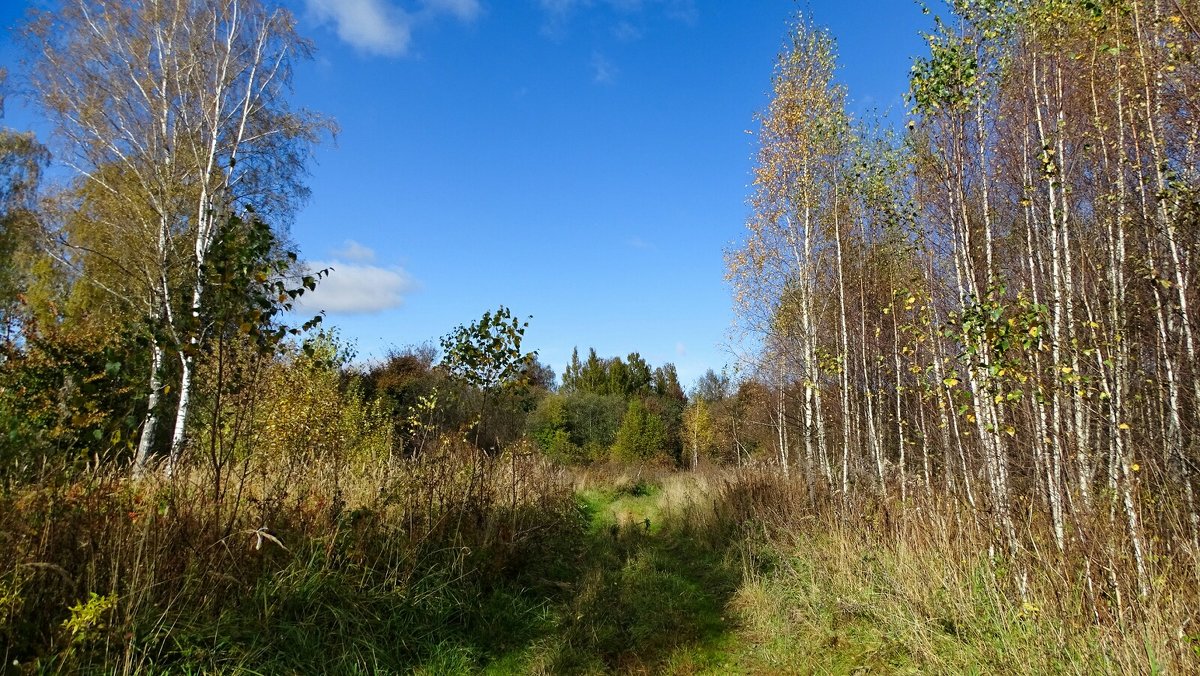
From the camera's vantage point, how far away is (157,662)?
3.32 meters

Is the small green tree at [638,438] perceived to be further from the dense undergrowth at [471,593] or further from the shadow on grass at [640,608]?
the dense undergrowth at [471,593]

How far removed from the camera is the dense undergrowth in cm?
321

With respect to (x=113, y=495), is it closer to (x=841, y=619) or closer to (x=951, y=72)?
(x=841, y=619)

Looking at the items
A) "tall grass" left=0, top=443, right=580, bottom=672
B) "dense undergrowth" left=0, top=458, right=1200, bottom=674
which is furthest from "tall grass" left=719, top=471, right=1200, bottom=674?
"tall grass" left=0, top=443, right=580, bottom=672

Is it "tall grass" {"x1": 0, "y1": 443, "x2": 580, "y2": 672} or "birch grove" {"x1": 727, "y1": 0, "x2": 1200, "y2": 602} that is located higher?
"birch grove" {"x1": 727, "y1": 0, "x2": 1200, "y2": 602}

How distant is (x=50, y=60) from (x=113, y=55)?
0.92 metres

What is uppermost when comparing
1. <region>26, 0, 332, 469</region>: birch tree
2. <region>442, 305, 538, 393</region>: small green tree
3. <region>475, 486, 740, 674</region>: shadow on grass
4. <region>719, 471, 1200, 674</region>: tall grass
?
<region>26, 0, 332, 469</region>: birch tree

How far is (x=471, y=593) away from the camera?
5445 millimetres

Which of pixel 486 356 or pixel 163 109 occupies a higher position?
pixel 163 109

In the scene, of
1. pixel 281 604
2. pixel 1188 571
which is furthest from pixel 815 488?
pixel 281 604

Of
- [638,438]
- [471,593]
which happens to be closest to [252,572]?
[471,593]

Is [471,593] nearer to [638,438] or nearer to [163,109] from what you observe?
[163,109]

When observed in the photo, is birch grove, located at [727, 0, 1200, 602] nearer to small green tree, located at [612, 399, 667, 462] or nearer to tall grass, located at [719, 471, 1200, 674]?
tall grass, located at [719, 471, 1200, 674]

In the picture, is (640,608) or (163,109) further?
(163,109)
